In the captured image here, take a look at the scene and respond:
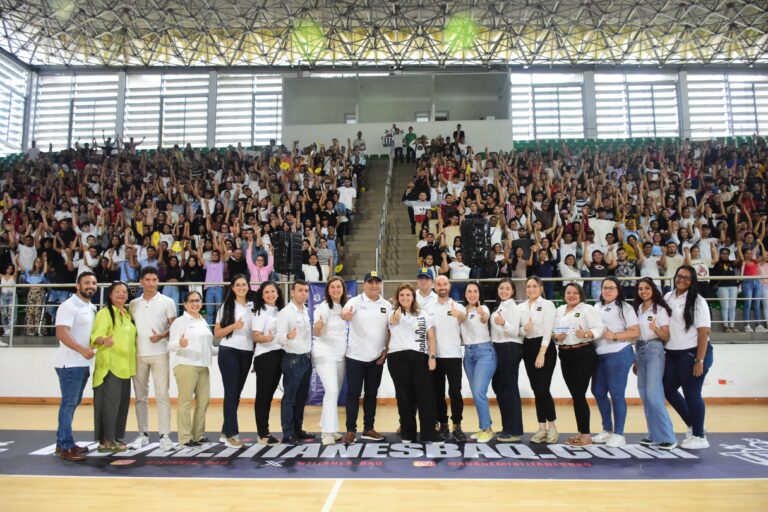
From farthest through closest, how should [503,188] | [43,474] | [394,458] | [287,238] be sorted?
[503,188], [287,238], [394,458], [43,474]

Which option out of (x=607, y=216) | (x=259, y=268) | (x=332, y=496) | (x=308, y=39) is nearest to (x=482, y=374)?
(x=332, y=496)

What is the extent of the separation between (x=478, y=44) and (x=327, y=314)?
17685 millimetres

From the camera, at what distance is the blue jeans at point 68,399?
5.48 m

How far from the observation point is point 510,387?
604cm

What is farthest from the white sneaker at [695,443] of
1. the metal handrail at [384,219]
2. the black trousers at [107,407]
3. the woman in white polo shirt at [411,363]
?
the black trousers at [107,407]

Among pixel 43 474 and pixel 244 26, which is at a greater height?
pixel 244 26

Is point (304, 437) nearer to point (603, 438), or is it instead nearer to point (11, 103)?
point (603, 438)

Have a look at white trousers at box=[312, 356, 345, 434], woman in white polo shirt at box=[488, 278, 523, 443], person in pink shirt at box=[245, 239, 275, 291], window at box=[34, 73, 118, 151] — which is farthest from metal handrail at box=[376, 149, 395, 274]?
window at box=[34, 73, 118, 151]

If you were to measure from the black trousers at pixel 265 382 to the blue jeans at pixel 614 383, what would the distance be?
328 cm

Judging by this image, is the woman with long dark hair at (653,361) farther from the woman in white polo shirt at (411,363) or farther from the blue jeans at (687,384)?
the woman in white polo shirt at (411,363)

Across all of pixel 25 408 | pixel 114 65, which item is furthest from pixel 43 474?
pixel 114 65

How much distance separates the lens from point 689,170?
1432cm

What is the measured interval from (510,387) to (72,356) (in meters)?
4.36

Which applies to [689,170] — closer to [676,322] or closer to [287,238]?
[676,322]
